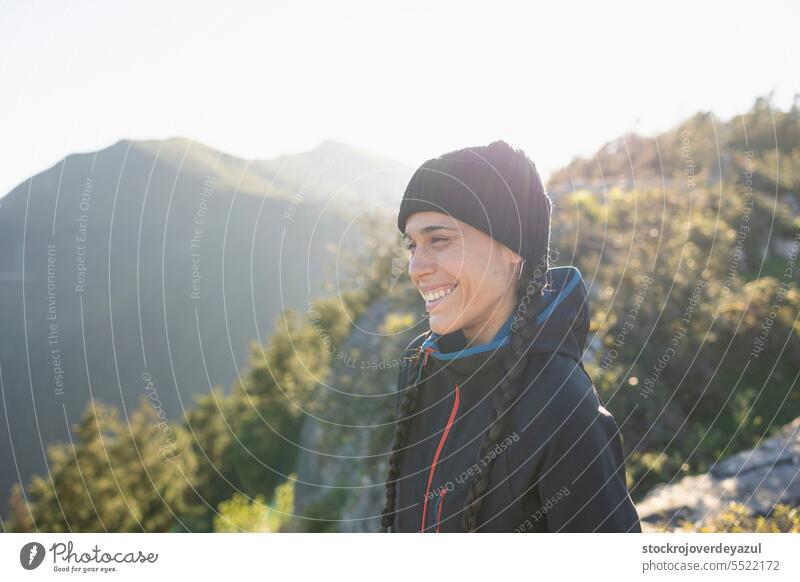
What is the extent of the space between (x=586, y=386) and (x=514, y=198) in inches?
24.1

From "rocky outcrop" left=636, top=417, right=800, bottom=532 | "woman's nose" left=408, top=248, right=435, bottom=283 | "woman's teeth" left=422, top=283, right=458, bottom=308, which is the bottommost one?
"rocky outcrop" left=636, top=417, right=800, bottom=532

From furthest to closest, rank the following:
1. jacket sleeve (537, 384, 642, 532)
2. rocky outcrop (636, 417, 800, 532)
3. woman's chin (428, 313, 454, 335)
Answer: rocky outcrop (636, 417, 800, 532) < woman's chin (428, 313, 454, 335) < jacket sleeve (537, 384, 642, 532)

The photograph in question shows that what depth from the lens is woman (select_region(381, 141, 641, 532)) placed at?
1490mm

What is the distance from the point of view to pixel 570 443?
146cm

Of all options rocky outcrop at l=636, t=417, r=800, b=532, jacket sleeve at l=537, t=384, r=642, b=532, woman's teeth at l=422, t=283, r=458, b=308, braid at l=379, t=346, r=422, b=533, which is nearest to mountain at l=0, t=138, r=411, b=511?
rocky outcrop at l=636, t=417, r=800, b=532

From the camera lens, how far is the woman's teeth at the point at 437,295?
1814 mm

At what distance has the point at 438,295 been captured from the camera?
185 cm

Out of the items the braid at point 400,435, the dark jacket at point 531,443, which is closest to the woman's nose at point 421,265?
the dark jacket at point 531,443

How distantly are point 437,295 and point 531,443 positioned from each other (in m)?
0.58

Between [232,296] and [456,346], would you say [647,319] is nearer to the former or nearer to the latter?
[456,346]

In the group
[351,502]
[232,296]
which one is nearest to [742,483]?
[351,502]

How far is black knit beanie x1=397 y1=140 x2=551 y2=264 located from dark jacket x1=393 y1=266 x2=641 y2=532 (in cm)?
20

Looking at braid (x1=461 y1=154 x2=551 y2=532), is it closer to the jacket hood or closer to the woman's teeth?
the jacket hood

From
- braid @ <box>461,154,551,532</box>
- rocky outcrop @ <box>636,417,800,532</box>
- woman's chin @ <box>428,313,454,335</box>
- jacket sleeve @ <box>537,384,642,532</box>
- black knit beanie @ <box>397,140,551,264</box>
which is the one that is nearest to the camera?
jacket sleeve @ <box>537,384,642,532</box>
